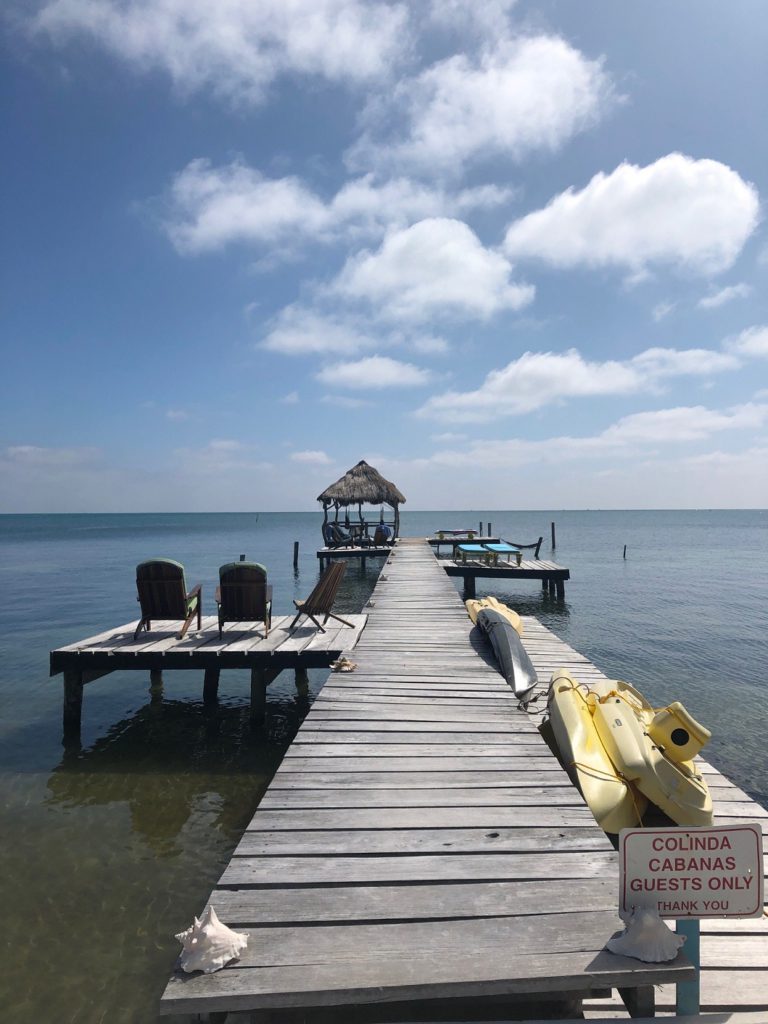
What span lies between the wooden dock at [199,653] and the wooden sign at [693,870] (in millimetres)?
5976

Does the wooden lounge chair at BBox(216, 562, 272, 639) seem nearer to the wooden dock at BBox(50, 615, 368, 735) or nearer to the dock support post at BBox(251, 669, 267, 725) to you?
the wooden dock at BBox(50, 615, 368, 735)

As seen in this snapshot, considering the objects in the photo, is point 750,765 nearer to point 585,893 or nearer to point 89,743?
point 585,893

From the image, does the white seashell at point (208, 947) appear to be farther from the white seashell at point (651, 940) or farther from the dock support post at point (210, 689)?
the dock support post at point (210, 689)

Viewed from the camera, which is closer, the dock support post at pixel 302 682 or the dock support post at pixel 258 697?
the dock support post at pixel 258 697

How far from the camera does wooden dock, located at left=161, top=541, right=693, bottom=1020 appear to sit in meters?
2.19

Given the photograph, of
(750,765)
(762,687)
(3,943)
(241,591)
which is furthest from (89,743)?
(762,687)

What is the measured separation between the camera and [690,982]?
7.48ft

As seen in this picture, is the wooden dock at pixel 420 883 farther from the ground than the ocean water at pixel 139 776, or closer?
farther from the ground

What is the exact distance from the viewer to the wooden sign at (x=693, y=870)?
1.91 meters

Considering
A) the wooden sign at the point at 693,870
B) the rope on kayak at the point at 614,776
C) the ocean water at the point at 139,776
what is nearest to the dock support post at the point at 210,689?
the ocean water at the point at 139,776

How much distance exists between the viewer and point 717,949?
10.1ft

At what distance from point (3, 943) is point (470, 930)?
409 centimetres

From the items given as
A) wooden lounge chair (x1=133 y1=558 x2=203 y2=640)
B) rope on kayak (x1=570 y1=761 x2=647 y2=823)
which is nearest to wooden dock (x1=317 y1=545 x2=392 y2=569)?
wooden lounge chair (x1=133 y1=558 x2=203 y2=640)

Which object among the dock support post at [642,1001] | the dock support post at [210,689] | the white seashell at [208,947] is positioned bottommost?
the dock support post at [210,689]
